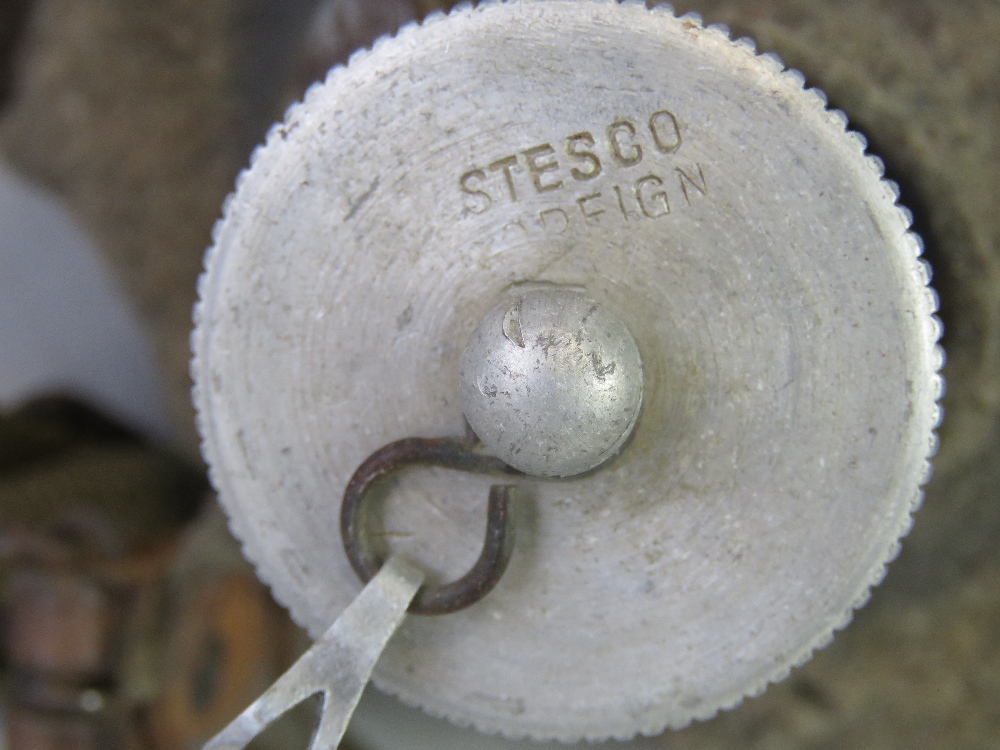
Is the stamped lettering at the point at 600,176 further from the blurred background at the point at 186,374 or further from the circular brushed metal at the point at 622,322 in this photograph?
the blurred background at the point at 186,374

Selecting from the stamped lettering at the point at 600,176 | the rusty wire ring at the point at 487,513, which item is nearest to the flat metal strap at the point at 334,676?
the rusty wire ring at the point at 487,513

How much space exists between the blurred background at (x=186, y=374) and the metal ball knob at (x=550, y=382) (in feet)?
1.03

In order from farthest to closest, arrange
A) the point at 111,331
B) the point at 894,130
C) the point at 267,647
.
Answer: the point at 111,331 < the point at 267,647 < the point at 894,130

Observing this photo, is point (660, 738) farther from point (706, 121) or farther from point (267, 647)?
point (706, 121)

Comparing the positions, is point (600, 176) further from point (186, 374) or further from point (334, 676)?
point (186, 374)

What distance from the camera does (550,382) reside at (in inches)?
16.1

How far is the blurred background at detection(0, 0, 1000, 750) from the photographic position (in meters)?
0.64

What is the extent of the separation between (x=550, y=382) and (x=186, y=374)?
28.0 inches

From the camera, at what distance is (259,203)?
1.59 ft

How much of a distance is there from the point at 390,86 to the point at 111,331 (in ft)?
2.83

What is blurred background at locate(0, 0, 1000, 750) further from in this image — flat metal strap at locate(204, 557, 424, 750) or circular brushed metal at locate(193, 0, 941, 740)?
flat metal strap at locate(204, 557, 424, 750)

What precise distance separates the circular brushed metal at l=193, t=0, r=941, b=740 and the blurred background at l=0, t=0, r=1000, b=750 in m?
0.22

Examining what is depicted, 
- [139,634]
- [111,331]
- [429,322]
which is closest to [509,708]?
[429,322]

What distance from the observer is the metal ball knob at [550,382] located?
41cm
